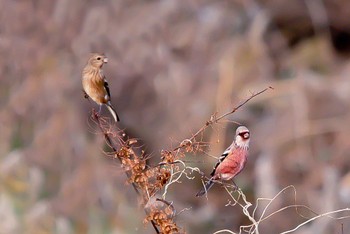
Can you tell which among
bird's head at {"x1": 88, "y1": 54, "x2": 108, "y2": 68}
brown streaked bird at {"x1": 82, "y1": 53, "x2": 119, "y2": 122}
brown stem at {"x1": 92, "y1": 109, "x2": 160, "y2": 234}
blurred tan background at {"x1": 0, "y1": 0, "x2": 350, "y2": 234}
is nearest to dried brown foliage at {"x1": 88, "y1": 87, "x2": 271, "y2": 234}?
brown stem at {"x1": 92, "y1": 109, "x2": 160, "y2": 234}

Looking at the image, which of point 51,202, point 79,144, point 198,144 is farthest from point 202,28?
point 198,144

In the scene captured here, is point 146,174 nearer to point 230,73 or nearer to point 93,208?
point 93,208

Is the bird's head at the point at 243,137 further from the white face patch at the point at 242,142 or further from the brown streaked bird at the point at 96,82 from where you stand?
the brown streaked bird at the point at 96,82

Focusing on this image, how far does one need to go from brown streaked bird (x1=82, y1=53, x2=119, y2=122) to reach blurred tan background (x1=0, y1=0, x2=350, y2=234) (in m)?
4.65

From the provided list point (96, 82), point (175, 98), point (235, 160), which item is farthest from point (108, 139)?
point (175, 98)

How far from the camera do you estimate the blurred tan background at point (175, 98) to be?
9.50 meters

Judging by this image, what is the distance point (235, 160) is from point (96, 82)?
0.86 meters

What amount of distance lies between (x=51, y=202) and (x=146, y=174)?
6170 mm

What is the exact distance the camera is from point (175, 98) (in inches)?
438

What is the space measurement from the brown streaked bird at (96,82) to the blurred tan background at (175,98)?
15.3 ft

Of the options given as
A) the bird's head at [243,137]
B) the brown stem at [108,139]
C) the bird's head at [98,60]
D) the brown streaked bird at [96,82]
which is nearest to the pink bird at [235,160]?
the bird's head at [243,137]

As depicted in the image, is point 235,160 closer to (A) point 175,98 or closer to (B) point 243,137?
(B) point 243,137

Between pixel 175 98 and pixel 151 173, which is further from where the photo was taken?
pixel 175 98

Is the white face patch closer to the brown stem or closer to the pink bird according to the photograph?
the pink bird
